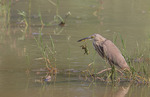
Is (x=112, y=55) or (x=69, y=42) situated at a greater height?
(x=69, y=42)

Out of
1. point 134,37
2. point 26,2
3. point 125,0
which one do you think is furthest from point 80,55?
point 125,0

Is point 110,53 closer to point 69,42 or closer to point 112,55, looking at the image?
point 112,55

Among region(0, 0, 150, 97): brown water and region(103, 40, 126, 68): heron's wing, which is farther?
region(103, 40, 126, 68): heron's wing

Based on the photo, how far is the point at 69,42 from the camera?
30.0 ft

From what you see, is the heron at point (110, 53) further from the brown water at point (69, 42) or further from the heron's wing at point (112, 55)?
the brown water at point (69, 42)

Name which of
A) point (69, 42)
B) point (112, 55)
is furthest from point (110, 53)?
point (69, 42)

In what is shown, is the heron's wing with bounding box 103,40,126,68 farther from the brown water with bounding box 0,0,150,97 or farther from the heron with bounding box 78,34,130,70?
the brown water with bounding box 0,0,150,97

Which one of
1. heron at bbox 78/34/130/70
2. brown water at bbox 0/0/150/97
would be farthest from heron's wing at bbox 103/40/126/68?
brown water at bbox 0/0/150/97

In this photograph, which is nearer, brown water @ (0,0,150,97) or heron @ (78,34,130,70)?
brown water @ (0,0,150,97)

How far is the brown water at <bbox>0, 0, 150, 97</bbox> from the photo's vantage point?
5.76m

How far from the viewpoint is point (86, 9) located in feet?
48.1

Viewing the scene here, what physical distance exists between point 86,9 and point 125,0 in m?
2.89

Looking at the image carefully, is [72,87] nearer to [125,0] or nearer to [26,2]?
[26,2]

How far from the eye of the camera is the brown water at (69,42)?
5762 millimetres
